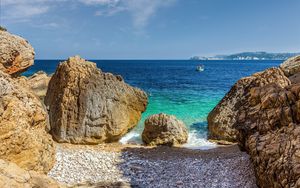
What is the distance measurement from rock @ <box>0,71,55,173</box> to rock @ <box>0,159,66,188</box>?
304cm

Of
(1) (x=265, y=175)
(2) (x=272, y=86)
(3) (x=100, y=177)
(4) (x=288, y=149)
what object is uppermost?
(2) (x=272, y=86)

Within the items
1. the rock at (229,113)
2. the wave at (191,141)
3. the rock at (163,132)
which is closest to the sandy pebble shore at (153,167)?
the rock at (163,132)

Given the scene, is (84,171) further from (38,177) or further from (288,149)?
(288,149)

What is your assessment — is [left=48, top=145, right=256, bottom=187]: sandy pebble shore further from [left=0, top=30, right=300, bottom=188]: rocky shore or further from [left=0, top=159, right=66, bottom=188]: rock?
[left=0, top=159, right=66, bottom=188]: rock

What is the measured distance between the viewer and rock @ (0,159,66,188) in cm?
766

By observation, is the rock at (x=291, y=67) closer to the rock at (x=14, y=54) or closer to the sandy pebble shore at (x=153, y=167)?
the sandy pebble shore at (x=153, y=167)

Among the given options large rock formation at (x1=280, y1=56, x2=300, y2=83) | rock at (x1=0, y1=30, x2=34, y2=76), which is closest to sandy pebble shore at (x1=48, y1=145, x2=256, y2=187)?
rock at (x1=0, y1=30, x2=34, y2=76)

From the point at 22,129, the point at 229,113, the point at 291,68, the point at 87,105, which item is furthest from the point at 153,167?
the point at 291,68

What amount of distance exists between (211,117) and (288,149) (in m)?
12.3

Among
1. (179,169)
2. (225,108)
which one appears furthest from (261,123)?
(225,108)

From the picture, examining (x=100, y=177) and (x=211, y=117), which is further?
(x=211, y=117)

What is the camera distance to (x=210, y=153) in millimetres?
16141

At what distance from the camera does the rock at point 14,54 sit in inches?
632

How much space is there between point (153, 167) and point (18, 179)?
686 cm
